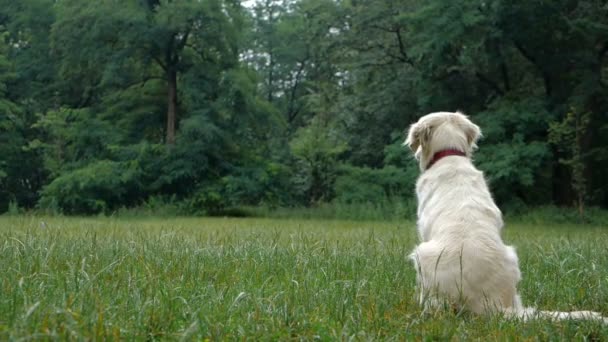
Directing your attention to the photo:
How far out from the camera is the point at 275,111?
29516 millimetres

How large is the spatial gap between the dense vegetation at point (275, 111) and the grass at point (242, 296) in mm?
17216

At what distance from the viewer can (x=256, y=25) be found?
41.0 metres

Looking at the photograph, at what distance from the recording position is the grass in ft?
9.89

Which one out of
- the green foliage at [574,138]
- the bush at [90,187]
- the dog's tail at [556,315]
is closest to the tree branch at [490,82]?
the green foliage at [574,138]

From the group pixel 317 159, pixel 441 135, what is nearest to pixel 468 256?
pixel 441 135

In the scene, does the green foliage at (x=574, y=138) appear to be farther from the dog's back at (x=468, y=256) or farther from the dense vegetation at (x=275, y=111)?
the dog's back at (x=468, y=256)

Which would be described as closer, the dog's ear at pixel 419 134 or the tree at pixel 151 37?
the dog's ear at pixel 419 134

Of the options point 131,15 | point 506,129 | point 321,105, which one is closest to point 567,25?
point 506,129

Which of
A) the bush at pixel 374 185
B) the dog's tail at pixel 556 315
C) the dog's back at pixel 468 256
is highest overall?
the bush at pixel 374 185

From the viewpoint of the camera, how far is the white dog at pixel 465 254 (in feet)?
12.7

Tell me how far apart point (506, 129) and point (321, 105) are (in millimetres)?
11745

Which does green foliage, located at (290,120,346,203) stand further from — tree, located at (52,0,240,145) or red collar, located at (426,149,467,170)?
red collar, located at (426,149,467,170)

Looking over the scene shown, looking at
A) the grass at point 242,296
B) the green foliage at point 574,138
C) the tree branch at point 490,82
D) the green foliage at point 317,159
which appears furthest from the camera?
the green foliage at point 317,159

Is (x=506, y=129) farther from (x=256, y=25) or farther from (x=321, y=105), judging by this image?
(x=256, y=25)
